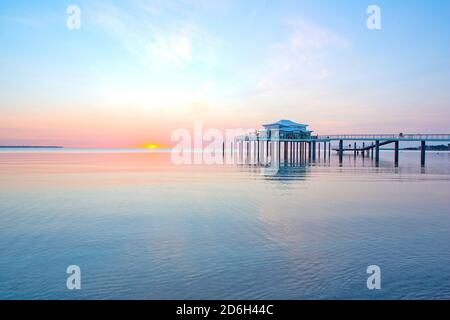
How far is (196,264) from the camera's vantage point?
6.71 meters

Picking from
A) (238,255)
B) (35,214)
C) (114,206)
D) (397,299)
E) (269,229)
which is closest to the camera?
(397,299)

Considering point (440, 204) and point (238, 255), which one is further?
point (440, 204)

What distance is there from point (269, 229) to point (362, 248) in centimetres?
254

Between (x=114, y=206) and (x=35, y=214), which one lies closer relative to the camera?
(x=35, y=214)

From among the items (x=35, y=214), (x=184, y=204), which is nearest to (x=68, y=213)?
(x=35, y=214)

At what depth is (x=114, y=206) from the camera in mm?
13305
